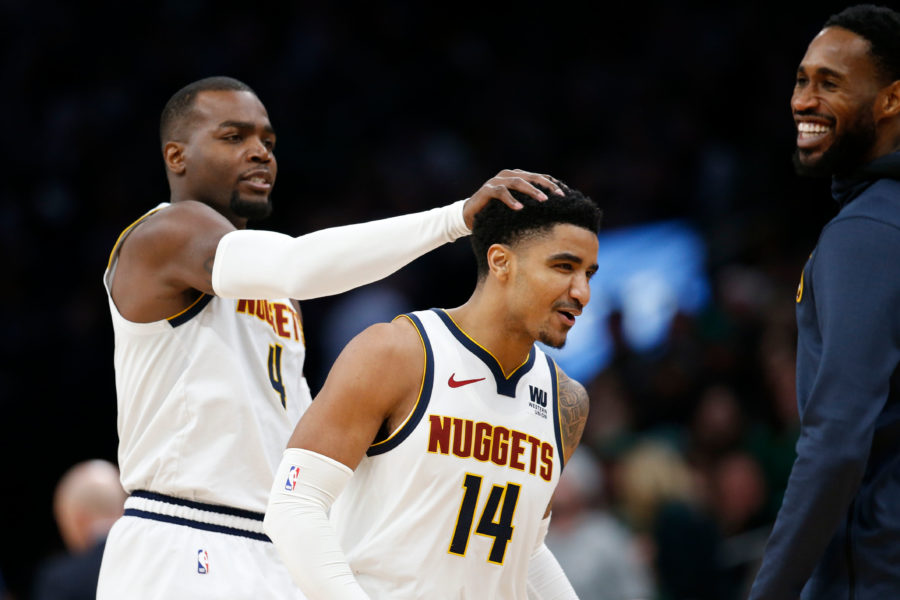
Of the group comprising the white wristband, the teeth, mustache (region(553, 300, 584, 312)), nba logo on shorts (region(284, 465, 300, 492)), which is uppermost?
the teeth

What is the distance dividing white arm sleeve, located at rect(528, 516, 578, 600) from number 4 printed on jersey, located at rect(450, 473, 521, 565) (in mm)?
368

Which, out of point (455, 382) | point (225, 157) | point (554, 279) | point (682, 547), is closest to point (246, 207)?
point (225, 157)

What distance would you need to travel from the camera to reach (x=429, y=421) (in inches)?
137

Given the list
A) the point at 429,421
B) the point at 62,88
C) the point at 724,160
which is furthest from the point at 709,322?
the point at 62,88

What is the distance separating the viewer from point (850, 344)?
9.87 ft

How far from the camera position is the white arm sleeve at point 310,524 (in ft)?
10.7

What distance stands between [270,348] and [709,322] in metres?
5.40

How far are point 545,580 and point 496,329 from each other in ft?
2.94

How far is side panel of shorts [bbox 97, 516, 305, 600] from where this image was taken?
379cm

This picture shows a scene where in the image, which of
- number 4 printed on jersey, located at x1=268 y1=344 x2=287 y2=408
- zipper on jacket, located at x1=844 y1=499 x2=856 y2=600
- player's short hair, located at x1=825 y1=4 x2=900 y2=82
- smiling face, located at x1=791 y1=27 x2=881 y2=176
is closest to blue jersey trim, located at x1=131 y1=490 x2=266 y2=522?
number 4 printed on jersey, located at x1=268 y1=344 x2=287 y2=408

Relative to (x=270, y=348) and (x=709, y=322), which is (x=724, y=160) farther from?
(x=270, y=348)

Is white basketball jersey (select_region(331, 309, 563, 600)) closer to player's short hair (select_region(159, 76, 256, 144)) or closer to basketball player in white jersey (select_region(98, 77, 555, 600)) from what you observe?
basketball player in white jersey (select_region(98, 77, 555, 600))

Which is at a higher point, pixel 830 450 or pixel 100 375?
pixel 830 450

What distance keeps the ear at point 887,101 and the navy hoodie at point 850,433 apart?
25cm
